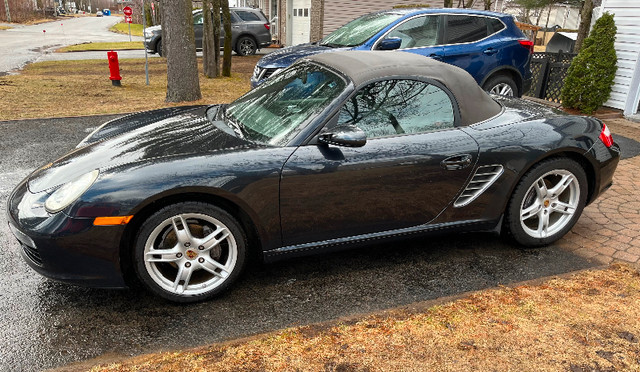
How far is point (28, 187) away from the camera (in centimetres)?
291

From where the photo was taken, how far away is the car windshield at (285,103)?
121 inches

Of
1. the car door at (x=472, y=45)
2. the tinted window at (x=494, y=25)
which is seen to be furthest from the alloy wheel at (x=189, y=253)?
the tinted window at (x=494, y=25)

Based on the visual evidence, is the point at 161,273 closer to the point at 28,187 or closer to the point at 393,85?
the point at 28,187

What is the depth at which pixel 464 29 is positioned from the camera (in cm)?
766

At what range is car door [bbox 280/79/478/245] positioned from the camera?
292cm

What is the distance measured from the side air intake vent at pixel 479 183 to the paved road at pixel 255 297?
0.52 meters

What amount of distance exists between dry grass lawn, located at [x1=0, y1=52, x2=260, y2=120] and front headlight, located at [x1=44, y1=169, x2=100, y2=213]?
6.20 m

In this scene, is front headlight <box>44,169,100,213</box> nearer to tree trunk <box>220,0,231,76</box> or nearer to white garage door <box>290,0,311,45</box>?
tree trunk <box>220,0,231,76</box>

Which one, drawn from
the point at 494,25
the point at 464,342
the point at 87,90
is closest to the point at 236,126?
the point at 464,342

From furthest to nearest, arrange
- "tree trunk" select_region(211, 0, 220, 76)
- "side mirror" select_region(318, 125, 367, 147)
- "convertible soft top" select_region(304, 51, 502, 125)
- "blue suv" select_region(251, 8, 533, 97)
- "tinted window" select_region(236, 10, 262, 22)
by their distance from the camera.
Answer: "tinted window" select_region(236, 10, 262, 22) → "tree trunk" select_region(211, 0, 220, 76) → "blue suv" select_region(251, 8, 533, 97) → "convertible soft top" select_region(304, 51, 502, 125) → "side mirror" select_region(318, 125, 367, 147)

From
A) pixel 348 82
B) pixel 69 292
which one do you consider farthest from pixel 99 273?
pixel 348 82

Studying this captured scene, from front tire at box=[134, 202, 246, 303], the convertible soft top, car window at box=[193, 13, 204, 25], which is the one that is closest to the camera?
front tire at box=[134, 202, 246, 303]

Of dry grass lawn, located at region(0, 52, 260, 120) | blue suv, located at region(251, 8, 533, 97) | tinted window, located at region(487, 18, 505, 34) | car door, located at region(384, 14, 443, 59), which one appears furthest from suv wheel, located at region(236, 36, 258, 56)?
tinted window, located at region(487, 18, 505, 34)

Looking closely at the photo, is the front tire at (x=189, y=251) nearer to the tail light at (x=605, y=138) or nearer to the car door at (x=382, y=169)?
the car door at (x=382, y=169)
